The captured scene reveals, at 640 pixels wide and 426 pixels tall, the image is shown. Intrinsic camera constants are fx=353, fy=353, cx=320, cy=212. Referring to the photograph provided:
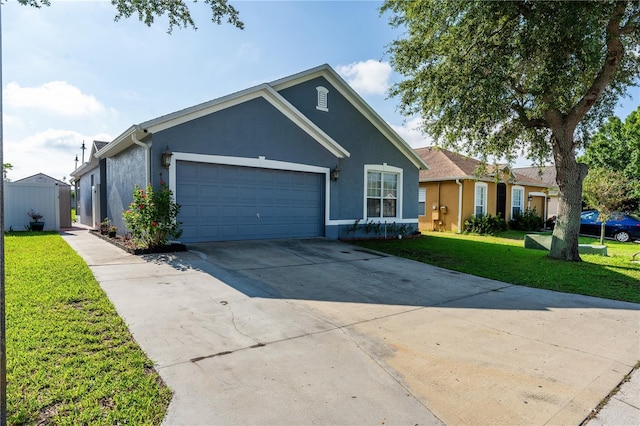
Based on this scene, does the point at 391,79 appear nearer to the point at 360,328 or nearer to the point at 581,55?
the point at 581,55

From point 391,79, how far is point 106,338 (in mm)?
10999

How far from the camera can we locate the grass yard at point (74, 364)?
8.57 feet

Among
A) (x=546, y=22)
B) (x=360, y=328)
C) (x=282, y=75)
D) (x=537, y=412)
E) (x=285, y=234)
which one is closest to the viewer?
(x=537, y=412)

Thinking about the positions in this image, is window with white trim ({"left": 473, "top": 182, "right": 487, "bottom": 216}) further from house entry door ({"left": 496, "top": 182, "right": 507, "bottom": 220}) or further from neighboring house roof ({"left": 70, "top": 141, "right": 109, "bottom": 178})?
neighboring house roof ({"left": 70, "top": 141, "right": 109, "bottom": 178})

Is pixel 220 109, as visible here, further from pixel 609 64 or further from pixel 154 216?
pixel 609 64

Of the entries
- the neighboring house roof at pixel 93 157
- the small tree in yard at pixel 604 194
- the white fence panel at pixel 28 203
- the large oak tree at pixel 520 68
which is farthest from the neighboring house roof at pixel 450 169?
the white fence panel at pixel 28 203

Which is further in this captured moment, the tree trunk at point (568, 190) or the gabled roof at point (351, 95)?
the gabled roof at point (351, 95)

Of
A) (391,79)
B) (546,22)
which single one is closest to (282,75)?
(391,79)

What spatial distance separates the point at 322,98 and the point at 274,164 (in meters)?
4.08

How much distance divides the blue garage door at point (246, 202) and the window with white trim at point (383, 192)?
2551 millimetres

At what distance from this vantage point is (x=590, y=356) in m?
4.01

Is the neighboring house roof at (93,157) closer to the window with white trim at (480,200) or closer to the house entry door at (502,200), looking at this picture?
the window with white trim at (480,200)

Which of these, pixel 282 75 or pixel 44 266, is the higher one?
pixel 282 75

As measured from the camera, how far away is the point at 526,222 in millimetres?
21938
